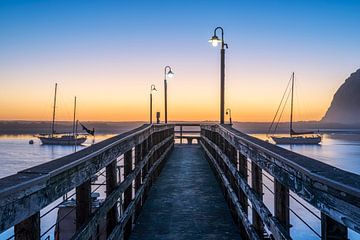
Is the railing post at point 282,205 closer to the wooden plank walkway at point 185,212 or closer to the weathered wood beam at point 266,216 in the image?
the weathered wood beam at point 266,216

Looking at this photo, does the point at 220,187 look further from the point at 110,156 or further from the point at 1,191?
the point at 1,191

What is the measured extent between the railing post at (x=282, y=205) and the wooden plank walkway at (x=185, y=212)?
1.93 meters

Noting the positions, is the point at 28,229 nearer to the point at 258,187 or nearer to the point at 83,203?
the point at 83,203

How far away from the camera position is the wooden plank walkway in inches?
179

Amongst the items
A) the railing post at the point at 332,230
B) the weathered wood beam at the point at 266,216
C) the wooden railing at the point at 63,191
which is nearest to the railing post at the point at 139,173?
the wooden railing at the point at 63,191

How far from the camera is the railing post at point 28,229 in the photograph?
172 cm

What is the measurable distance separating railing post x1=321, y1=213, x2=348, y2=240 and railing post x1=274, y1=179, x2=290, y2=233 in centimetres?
71

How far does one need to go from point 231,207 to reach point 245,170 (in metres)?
1.22

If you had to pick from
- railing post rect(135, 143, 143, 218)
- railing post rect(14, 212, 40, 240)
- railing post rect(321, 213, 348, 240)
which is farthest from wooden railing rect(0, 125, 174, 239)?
railing post rect(321, 213, 348, 240)

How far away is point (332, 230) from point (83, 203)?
1.77m

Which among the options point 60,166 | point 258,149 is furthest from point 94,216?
point 258,149

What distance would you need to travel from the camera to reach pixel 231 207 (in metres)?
5.36

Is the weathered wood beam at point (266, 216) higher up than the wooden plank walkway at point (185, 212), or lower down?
higher up

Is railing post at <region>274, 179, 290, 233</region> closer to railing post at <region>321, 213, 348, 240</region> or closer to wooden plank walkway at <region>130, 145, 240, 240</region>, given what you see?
railing post at <region>321, 213, 348, 240</region>
